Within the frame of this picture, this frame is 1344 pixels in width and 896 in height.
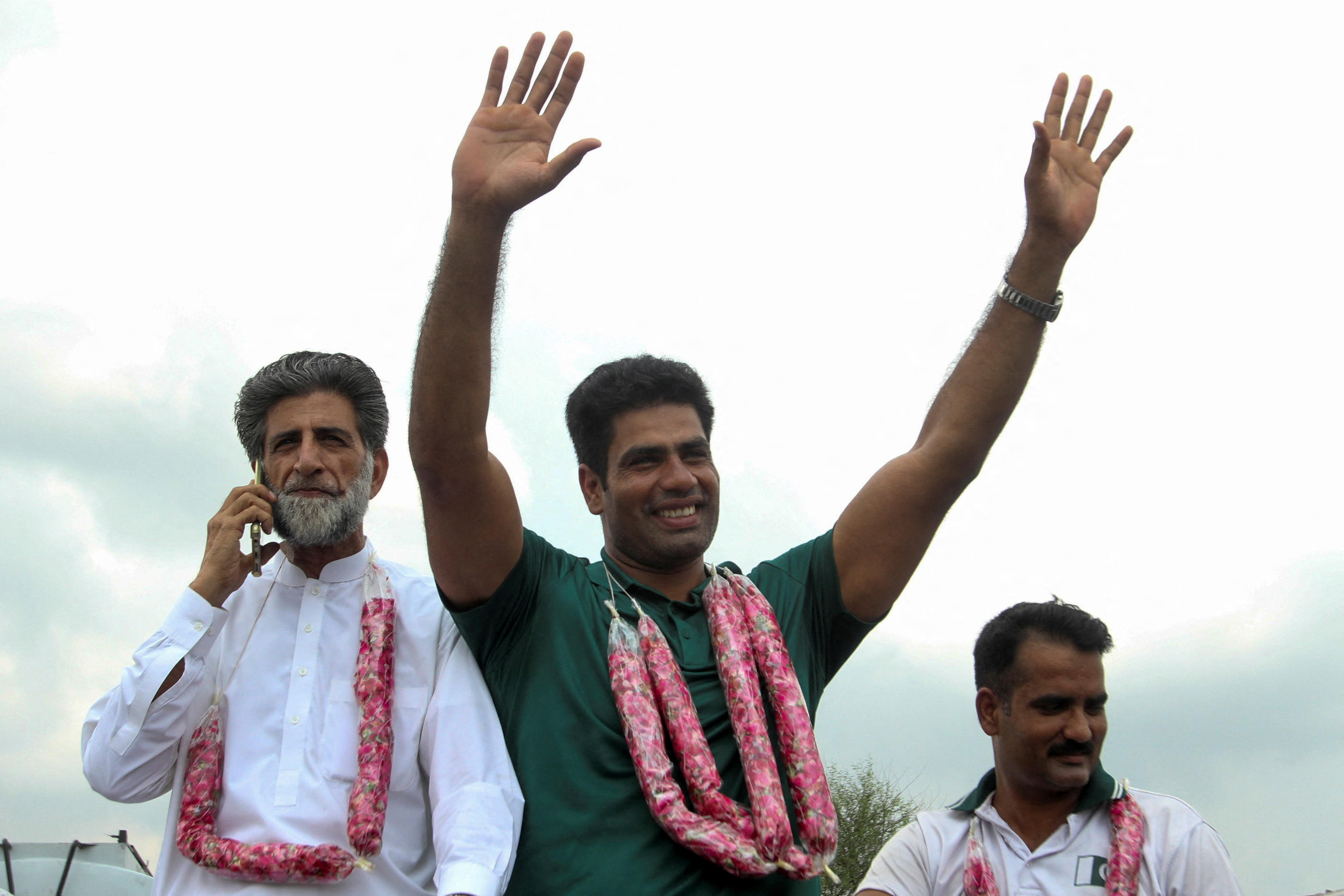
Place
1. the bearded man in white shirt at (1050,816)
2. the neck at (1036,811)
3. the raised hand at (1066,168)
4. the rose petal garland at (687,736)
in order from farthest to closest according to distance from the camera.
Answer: the raised hand at (1066,168) → the neck at (1036,811) → the bearded man in white shirt at (1050,816) → the rose petal garland at (687,736)

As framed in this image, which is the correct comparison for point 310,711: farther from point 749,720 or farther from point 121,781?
point 749,720

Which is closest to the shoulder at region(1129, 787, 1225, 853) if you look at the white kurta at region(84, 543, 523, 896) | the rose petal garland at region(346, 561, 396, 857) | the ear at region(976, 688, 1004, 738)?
the ear at region(976, 688, 1004, 738)

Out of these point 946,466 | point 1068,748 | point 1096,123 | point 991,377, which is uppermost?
point 1096,123

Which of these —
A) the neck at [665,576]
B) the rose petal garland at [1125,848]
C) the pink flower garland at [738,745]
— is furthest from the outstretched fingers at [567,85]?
the rose petal garland at [1125,848]

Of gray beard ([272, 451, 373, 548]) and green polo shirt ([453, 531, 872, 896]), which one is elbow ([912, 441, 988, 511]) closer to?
green polo shirt ([453, 531, 872, 896])

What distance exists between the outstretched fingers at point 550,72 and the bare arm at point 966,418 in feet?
4.92

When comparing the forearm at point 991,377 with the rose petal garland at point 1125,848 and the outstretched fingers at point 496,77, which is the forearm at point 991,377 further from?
the outstretched fingers at point 496,77

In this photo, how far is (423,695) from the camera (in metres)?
3.21

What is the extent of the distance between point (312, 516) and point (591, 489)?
0.85 m

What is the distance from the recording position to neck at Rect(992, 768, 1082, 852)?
3.44 meters

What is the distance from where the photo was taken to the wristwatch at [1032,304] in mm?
3502

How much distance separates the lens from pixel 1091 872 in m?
→ 3.27

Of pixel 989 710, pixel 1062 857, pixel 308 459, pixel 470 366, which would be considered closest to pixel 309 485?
pixel 308 459

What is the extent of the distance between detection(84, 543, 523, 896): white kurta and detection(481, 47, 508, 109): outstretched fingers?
1543 mm
